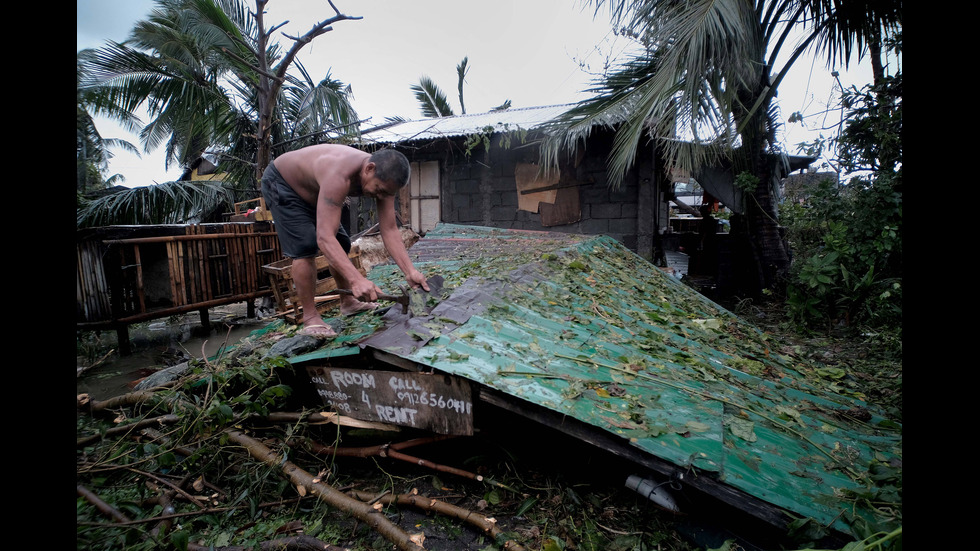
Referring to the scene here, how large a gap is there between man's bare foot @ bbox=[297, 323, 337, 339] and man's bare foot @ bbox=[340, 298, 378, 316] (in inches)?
16.6

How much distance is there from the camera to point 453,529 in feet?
6.29

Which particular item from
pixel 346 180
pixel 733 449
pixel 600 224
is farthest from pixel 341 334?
pixel 600 224

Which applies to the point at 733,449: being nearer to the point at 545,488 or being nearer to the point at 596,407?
the point at 596,407

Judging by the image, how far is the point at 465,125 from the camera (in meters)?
9.53

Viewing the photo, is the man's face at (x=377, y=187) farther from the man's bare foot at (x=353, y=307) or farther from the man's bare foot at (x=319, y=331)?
the man's bare foot at (x=319, y=331)

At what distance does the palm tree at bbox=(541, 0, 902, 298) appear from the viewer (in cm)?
438

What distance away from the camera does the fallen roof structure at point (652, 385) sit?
1.67m

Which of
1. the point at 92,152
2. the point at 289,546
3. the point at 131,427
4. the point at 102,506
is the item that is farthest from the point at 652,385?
the point at 92,152

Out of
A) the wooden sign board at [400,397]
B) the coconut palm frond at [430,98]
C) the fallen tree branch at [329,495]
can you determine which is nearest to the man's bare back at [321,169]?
the wooden sign board at [400,397]

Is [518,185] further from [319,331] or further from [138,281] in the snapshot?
[319,331]

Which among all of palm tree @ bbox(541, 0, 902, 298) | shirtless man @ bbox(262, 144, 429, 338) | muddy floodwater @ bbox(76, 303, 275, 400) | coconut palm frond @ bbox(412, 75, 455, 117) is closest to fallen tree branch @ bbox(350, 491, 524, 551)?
shirtless man @ bbox(262, 144, 429, 338)

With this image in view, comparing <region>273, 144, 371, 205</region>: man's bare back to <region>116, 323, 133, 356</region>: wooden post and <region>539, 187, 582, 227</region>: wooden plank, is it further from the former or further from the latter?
<region>539, 187, 582, 227</region>: wooden plank

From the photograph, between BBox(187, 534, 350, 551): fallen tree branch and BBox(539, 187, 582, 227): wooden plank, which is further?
BBox(539, 187, 582, 227): wooden plank

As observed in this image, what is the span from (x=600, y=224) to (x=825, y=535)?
679cm
